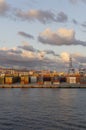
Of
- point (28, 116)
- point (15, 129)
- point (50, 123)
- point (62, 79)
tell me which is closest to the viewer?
point (15, 129)

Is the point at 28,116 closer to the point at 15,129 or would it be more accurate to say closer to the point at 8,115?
the point at 8,115

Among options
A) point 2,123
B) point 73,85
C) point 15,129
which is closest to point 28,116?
point 2,123

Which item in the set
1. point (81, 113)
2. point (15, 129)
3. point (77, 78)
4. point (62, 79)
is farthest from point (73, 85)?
point (15, 129)

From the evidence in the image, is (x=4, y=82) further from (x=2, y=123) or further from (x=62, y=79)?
(x=2, y=123)

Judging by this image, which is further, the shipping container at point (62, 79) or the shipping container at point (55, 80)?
the shipping container at point (62, 79)

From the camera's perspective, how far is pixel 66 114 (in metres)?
35.4

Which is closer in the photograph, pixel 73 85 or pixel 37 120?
pixel 37 120

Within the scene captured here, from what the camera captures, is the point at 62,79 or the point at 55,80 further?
the point at 62,79

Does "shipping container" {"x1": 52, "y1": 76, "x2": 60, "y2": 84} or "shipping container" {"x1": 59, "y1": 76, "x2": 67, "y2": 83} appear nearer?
"shipping container" {"x1": 52, "y1": 76, "x2": 60, "y2": 84}

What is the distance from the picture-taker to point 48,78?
15488cm

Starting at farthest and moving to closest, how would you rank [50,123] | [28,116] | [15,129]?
1. [28,116]
2. [50,123]
3. [15,129]

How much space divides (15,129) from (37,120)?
14.5 ft

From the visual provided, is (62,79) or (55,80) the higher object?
(62,79)

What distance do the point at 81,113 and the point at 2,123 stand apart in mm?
9005
